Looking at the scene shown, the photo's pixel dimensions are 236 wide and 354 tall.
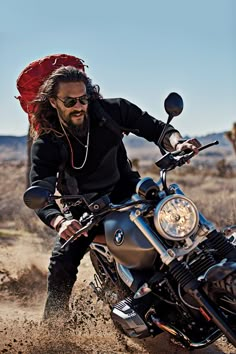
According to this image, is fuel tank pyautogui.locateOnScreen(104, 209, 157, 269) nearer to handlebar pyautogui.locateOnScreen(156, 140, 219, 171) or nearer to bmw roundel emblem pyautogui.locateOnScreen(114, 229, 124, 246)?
bmw roundel emblem pyautogui.locateOnScreen(114, 229, 124, 246)

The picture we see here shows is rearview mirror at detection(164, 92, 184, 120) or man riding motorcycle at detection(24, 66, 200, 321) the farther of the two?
man riding motorcycle at detection(24, 66, 200, 321)

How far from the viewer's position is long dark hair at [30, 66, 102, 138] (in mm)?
4582

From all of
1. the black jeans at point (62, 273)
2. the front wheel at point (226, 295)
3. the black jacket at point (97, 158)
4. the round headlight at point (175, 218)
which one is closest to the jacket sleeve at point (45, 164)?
the black jacket at point (97, 158)

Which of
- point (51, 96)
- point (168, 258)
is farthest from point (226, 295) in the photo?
point (51, 96)

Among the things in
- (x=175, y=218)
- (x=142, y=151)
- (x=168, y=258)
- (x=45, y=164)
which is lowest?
(x=142, y=151)

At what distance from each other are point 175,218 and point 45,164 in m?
1.22

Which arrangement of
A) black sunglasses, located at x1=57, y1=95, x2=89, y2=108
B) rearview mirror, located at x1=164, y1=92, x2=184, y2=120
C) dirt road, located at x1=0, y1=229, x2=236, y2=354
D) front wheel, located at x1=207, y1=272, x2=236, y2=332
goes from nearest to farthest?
1. front wheel, located at x1=207, y1=272, x2=236, y2=332
2. rearview mirror, located at x1=164, y1=92, x2=184, y2=120
3. black sunglasses, located at x1=57, y1=95, x2=89, y2=108
4. dirt road, located at x1=0, y1=229, x2=236, y2=354

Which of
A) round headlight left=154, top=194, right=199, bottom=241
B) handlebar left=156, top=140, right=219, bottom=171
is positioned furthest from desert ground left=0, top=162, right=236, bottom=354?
handlebar left=156, top=140, right=219, bottom=171

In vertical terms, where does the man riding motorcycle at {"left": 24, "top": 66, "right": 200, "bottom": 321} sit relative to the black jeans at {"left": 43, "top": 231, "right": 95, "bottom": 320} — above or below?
above

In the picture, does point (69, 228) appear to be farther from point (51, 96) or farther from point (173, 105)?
point (51, 96)

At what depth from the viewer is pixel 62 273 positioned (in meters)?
4.95

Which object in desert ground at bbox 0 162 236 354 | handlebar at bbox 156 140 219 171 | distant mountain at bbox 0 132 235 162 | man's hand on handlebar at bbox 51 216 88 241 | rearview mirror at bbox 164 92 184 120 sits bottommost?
distant mountain at bbox 0 132 235 162

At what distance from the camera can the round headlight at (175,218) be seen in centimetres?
361

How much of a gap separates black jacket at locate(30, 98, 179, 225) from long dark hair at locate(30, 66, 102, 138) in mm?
102
